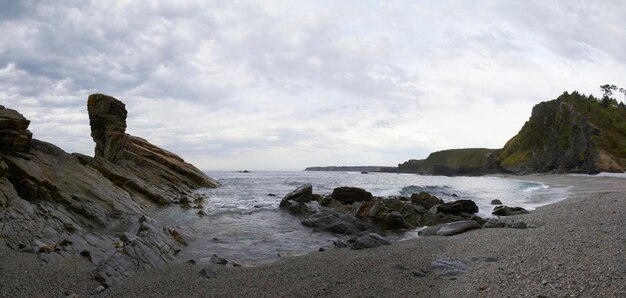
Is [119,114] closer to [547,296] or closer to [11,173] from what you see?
[11,173]

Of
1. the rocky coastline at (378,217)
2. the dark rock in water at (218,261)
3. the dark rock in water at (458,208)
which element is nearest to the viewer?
the dark rock in water at (218,261)

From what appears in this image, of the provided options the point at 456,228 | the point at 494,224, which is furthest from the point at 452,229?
the point at 494,224

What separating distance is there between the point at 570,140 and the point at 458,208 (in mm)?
96125

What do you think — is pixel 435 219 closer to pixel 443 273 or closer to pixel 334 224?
pixel 334 224

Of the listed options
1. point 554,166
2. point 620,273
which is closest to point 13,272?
point 620,273

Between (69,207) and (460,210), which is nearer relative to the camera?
(69,207)

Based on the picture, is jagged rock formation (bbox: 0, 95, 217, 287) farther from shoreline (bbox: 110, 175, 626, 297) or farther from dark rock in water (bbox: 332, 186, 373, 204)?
dark rock in water (bbox: 332, 186, 373, 204)

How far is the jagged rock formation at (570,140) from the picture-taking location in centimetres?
8395

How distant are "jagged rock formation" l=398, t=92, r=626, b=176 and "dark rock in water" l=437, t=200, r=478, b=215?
7193cm

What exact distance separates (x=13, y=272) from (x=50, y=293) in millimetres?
1523

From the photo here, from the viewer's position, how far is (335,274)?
33.6 ft

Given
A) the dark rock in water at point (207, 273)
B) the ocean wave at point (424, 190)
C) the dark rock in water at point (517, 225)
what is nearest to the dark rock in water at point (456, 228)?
the dark rock in water at point (517, 225)

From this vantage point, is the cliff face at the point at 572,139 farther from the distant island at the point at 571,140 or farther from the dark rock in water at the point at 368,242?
the dark rock in water at the point at 368,242

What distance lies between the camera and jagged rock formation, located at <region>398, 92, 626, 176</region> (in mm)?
83950
